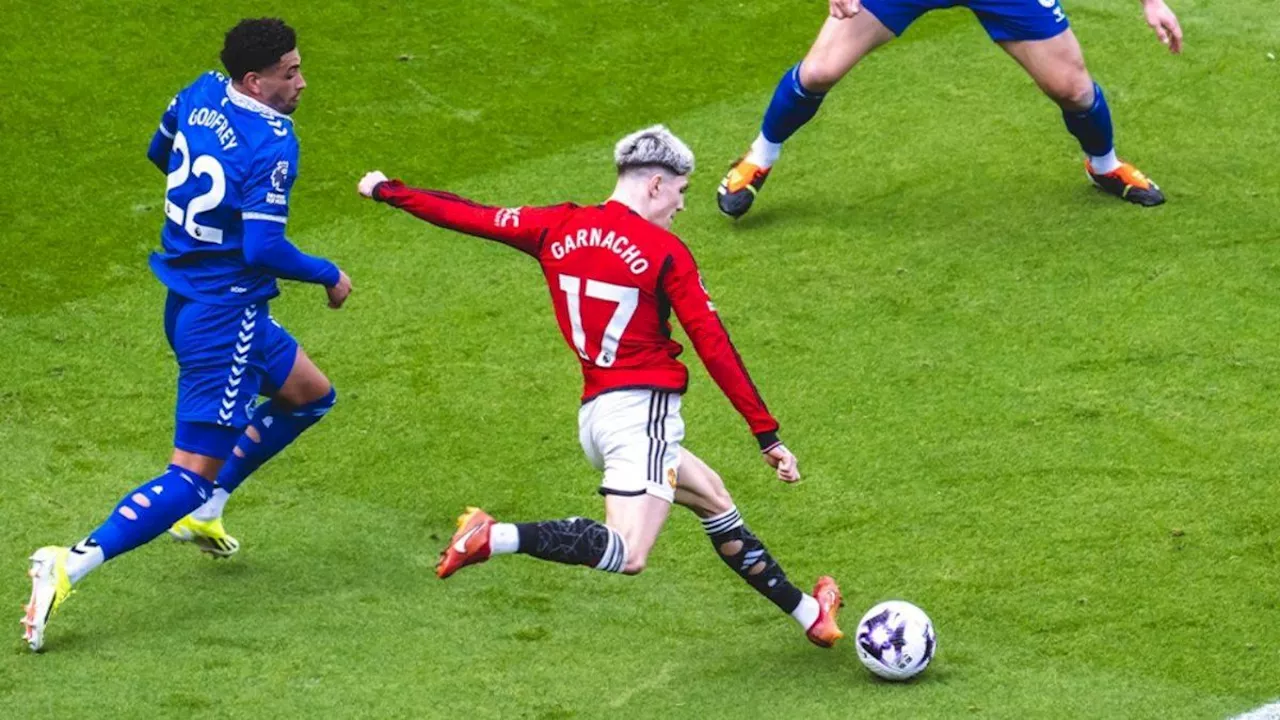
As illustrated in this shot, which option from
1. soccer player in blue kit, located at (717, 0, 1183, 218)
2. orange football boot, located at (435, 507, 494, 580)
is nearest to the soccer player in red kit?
orange football boot, located at (435, 507, 494, 580)

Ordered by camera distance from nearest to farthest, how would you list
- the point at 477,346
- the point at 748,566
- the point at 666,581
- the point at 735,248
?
1. the point at 748,566
2. the point at 666,581
3. the point at 477,346
4. the point at 735,248

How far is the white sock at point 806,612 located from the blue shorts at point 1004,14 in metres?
3.74

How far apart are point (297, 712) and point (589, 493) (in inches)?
77.8

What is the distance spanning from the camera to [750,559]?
6789mm

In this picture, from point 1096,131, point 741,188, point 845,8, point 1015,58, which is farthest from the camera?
point 741,188

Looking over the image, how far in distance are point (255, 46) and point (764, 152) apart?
3.78m

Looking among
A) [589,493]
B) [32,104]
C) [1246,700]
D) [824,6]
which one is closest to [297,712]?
[589,493]

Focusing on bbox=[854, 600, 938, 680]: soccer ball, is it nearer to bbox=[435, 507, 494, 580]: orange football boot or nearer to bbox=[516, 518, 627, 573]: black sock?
bbox=[516, 518, 627, 573]: black sock

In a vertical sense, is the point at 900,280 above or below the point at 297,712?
below

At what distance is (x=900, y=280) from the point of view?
378 inches

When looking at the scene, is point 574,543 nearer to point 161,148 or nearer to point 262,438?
point 262,438

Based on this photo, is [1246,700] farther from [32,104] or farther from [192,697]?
[32,104]

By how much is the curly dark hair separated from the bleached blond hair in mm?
1287

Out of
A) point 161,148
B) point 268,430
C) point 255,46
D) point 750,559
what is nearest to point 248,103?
point 255,46
